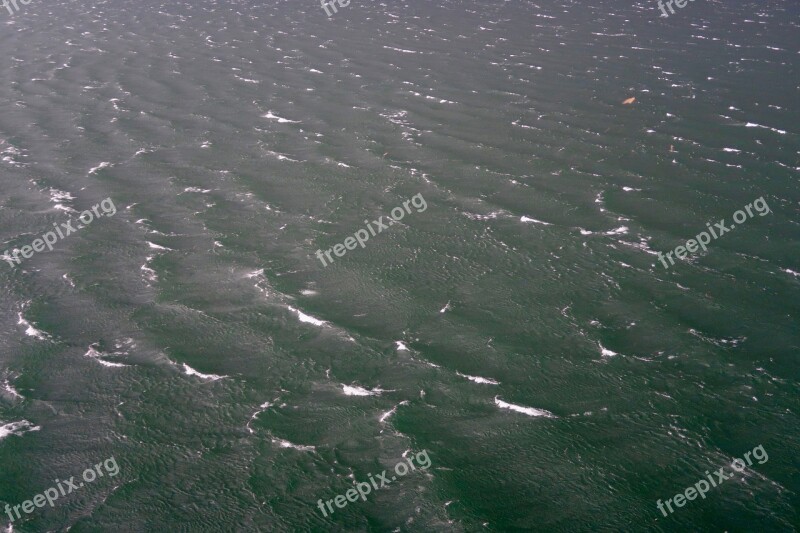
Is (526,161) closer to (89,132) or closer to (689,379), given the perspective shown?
(689,379)

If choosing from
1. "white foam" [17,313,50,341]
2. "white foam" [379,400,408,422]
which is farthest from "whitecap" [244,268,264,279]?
"white foam" [379,400,408,422]

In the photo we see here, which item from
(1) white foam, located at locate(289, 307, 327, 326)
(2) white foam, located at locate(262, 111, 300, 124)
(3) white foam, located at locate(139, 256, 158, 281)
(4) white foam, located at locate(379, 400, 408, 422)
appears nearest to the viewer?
(4) white foam, located at locate(379, 400, 408, 422)

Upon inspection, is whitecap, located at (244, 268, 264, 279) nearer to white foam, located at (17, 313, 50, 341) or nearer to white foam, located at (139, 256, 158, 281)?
white foam, located at (139, 256, 158, 281)

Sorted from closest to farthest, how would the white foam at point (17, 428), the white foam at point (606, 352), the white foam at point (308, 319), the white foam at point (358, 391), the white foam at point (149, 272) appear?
the white foam at point (17, 428)
the white foam at point (358, 391)
the white foam at point (606, 352)
the white foam at point (308, 319)
the white foam at point (149, 272)

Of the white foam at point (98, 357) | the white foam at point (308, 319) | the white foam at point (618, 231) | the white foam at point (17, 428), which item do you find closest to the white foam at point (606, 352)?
the white foam at point (618, 231)

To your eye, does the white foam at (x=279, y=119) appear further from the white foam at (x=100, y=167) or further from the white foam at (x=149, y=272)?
the white foam at (x=149, y=272)

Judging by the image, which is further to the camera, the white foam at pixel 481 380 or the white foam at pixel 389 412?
the white foam at pixel 481 380
